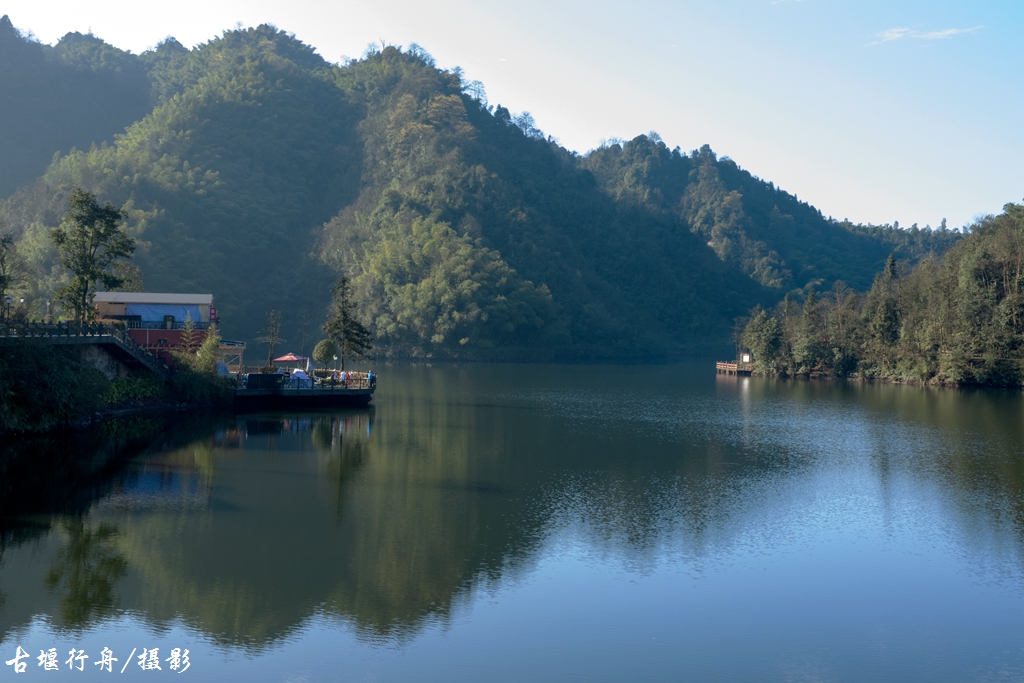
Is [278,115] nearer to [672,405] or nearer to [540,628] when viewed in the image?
[672,405]

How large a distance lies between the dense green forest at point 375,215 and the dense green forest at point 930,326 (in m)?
41.5

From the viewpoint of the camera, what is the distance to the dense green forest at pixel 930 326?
82.6 meters

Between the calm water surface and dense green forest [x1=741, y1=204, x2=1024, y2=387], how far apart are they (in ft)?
148

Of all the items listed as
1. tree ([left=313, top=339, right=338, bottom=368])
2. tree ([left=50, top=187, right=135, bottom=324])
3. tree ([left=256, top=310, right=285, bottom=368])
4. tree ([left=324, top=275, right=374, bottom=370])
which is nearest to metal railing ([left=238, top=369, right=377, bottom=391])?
tree ([left=324, top=275, right=374, bottom=370])

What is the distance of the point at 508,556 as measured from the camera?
2264 cm

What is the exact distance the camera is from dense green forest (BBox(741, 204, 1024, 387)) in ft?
271

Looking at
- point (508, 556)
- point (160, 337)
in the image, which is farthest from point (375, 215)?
point (508, 556)

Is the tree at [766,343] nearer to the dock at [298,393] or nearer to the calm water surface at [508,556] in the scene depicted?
the calm water surface at [508,556]

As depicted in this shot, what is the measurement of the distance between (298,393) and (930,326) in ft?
222

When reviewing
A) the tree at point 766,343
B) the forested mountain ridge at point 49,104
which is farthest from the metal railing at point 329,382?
the forested mountain ridge at point 49,104

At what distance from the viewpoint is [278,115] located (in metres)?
176

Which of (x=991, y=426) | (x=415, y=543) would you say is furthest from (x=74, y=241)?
(x=991, y=426)

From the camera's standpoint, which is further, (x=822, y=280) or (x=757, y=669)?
(x=822, y=280)

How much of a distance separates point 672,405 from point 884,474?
26.4 metres
